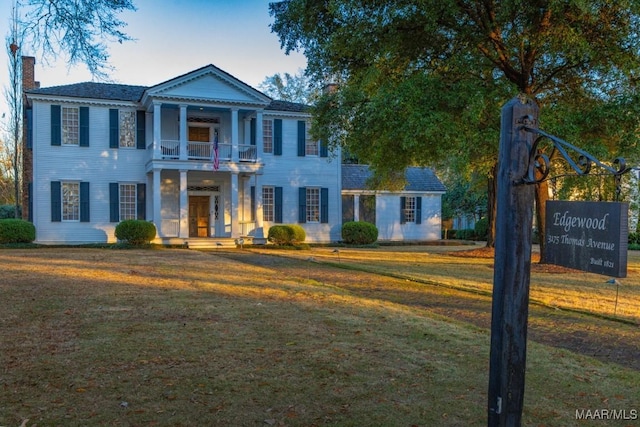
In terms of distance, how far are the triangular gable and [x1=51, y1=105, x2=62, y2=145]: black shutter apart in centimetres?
390

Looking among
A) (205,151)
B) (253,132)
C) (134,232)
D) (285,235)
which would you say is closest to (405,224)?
(285,235)

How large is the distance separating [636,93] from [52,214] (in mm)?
21360

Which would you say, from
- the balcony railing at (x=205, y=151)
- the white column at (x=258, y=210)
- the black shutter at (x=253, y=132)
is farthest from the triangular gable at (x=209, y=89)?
the white column at (x=258, y=210)

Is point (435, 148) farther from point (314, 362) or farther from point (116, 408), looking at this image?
point (116, 408)

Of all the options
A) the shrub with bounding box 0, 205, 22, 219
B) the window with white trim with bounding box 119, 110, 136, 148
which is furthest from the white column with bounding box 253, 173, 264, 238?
the shrub with bounding box 0, 205, 22, 219

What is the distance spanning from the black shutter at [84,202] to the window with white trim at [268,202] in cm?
779

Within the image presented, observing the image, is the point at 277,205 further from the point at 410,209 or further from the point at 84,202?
the point at 84,202

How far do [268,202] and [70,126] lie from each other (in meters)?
9.28

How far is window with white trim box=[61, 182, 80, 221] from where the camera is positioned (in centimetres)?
2308

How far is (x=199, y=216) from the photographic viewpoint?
25812 mm

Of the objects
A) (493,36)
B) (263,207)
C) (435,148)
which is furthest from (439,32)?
(263,207)

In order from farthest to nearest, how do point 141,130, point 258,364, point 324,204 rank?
point 324,204 → point 141,130 → point 258,364

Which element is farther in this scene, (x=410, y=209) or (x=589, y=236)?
(x=410, y=209)

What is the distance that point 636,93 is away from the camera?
12914 mm
